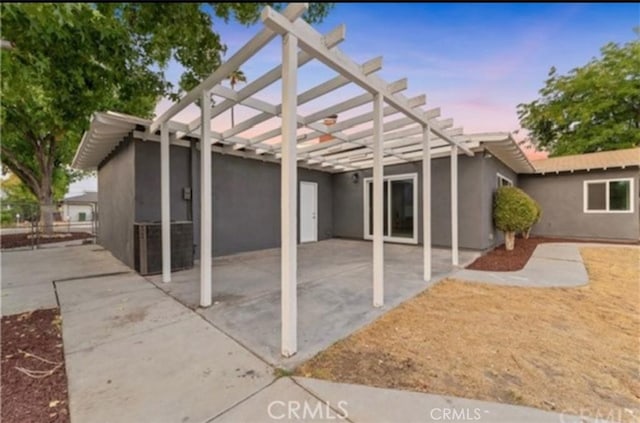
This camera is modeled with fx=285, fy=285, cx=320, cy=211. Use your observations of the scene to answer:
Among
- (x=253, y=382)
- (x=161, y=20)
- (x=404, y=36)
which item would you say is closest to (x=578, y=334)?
(x=253, y=382)

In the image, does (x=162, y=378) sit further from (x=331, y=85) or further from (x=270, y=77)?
(x=331, y=85)

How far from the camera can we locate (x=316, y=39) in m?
2.75

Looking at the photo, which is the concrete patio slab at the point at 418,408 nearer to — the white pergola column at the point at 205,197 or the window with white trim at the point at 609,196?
the white pergola column at the point at 205,197

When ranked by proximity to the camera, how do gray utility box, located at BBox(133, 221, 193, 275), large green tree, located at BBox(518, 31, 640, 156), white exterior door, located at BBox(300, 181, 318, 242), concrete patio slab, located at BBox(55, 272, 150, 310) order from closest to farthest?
concrete patio slab, located at BBox(55, 272, 150, 310)
gray utility box, located at BBox(133, 221, 193, 275)
white exterior door, located at BBox(300, 181, 318, 242)
large green tree, located at BBox(518, 31, 640, 156)

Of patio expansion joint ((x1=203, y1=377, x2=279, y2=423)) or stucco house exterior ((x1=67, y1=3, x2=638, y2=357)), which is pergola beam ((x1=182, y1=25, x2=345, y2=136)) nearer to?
stucco house exterior ((x1=67, y1=3, x2=638, y2=357))

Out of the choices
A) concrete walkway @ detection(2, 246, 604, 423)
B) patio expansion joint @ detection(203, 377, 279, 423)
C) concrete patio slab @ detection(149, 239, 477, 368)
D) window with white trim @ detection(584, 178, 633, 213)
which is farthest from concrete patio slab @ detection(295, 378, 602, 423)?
window with white trim @ detection(584, 178, 633, 213)

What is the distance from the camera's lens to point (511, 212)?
7695 mm

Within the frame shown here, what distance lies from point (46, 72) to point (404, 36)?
550 centimetres

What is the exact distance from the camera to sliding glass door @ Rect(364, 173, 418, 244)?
350 inches

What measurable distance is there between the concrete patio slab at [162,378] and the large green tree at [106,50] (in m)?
2.88

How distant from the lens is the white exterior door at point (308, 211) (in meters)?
9.88

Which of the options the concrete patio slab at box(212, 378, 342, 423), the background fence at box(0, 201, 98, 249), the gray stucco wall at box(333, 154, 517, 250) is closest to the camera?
the concrete patio slab at box(212, 378, 342, 423)

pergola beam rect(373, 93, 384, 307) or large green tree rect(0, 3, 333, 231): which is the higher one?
large green tree rect(0, 3, 333, 231)

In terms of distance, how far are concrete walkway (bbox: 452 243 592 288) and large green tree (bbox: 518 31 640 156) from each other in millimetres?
13567
